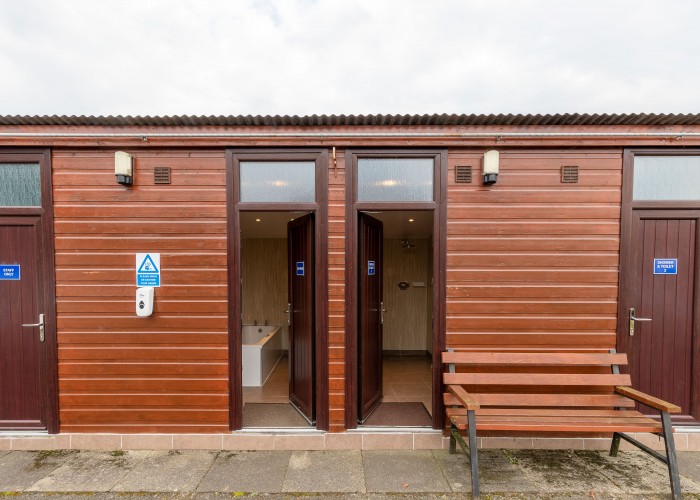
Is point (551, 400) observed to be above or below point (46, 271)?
below

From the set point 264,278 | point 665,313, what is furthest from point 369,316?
point 264,278

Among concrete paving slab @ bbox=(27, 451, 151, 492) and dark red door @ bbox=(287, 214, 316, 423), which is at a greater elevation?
dark red door @ bbox=(287, 214, 316, 423)

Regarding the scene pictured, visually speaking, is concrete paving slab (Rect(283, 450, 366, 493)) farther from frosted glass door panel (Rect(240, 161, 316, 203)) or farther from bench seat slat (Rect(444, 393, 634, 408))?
frosted glass door panel (Rect(240, 161, 316, 203))

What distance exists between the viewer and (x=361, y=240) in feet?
10.5

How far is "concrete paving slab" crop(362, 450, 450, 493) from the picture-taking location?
2496mm

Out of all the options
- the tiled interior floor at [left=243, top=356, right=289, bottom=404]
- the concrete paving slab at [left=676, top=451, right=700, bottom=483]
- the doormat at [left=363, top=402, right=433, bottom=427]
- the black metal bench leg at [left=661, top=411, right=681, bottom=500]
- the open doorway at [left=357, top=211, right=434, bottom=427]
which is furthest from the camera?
the tiled interior floor at [left=243, top=356, right=289, bottom=404]

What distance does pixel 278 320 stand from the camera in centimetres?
637

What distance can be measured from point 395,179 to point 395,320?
12.0 ft

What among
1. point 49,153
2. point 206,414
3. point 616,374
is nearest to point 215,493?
point 206,414

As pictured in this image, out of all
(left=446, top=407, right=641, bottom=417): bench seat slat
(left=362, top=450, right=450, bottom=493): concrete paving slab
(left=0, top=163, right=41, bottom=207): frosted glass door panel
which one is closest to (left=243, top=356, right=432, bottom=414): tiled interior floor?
(left=362, top=450, right=450, bottom=493): concrete paving slab

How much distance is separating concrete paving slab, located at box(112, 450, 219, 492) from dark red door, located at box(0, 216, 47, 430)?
1238 mm

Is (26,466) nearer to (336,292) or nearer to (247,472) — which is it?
(247,472)

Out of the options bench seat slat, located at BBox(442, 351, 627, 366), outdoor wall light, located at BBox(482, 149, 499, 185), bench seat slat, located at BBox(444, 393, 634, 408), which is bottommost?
bench seat slat, located at BBox(444, 393, 634, 408)

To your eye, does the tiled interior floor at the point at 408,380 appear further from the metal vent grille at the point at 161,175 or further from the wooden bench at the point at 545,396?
the metal vent grille at the point at 161,175
